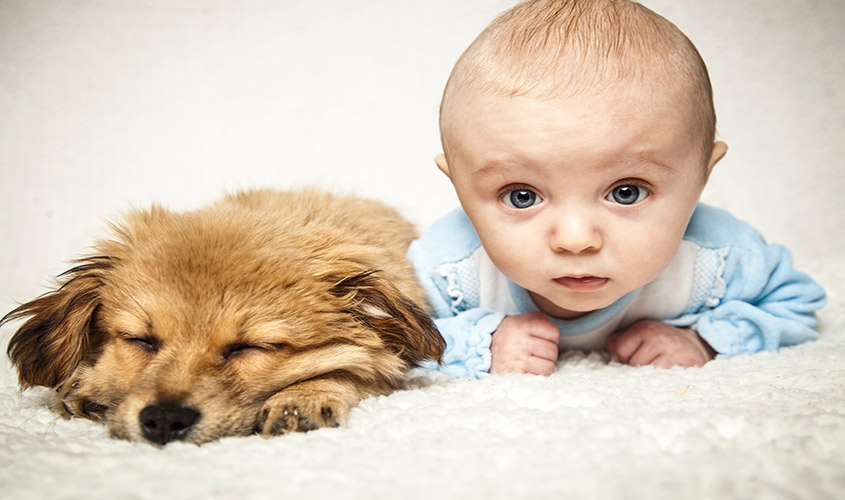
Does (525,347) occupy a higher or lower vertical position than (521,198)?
lower

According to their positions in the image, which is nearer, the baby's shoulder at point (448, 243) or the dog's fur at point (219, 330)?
the dog's fur at point (219, 330)

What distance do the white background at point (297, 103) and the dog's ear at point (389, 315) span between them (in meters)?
1.91

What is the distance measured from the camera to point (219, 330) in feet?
5.29

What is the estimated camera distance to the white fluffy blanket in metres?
1.06

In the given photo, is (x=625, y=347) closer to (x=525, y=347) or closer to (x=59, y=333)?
(x=525, y=347)

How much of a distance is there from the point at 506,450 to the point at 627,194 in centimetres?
95

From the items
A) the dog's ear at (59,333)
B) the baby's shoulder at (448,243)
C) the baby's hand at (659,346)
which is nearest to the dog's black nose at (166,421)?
the dog's ear at (59,333)

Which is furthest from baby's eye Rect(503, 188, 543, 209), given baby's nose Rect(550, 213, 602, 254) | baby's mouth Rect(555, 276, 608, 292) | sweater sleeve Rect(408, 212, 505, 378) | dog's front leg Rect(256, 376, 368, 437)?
dog's front leg Rect(256, 376, 368, 437)

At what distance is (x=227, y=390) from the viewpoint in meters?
1.58

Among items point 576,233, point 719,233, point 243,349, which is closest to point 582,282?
point 576,233

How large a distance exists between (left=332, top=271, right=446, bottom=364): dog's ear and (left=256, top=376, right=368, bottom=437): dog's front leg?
0.81ft

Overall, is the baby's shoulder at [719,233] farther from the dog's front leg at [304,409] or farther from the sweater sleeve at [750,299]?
the dog's front leg at [304,409]

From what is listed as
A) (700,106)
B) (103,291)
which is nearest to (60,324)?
(103,291)

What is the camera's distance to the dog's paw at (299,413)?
1569 mm
